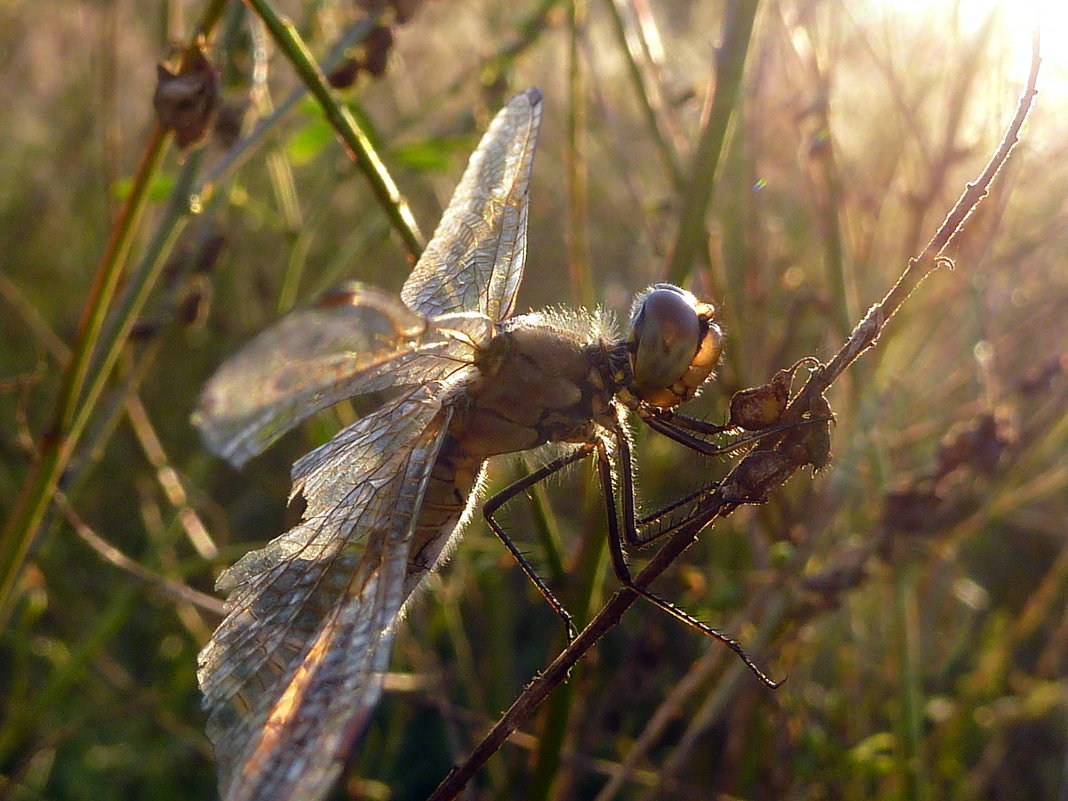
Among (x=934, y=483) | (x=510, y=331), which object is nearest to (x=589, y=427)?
(x=510, y=331)

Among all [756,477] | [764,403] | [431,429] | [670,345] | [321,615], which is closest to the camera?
[756,477]

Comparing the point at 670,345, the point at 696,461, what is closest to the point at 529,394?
the point at 670,345

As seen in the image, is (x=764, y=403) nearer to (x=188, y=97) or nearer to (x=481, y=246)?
(x=481, y=246)

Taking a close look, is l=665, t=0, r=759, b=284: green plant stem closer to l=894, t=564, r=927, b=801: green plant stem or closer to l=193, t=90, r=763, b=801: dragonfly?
l=193, t=90, r=763, b=801: dragonfly

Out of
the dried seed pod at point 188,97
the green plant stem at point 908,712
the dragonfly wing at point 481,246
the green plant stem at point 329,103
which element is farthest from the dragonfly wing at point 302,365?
the green plant stem at point 908,712

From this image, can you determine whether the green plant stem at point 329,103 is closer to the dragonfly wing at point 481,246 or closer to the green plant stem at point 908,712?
the dragonfly wing at point 481,246

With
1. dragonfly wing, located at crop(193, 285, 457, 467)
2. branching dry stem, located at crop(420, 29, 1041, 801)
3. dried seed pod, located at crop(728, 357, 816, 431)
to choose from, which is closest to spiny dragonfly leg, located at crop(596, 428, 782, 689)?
dried seed pod, located at crop(728, 357, 816, 431)

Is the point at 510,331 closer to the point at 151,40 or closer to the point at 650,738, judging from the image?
the point at 650,738
